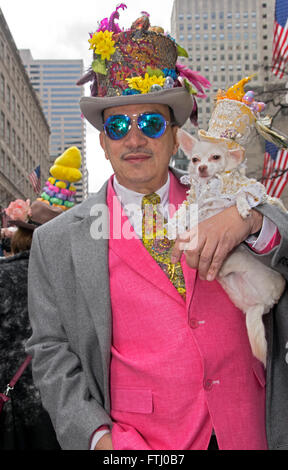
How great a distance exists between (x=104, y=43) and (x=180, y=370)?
2.09 metres

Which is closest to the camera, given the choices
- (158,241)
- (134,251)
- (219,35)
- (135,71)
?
(134,251)

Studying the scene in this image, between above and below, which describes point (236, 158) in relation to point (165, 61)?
below

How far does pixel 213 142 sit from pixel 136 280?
95cm

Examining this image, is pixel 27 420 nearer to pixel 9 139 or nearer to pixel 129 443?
pixel 129 443

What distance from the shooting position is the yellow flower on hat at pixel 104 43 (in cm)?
278

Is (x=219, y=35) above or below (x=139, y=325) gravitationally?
below

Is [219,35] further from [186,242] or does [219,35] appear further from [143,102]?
[186,242]

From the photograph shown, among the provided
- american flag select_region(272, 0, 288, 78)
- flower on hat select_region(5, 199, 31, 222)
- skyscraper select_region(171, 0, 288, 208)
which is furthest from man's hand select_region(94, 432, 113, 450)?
skyscraper select_region(171, 0, 288, 208)

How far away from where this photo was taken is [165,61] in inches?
113

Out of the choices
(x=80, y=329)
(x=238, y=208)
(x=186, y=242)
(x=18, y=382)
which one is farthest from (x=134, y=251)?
(x=18, y=382)

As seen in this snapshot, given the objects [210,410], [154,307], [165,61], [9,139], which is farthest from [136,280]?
[9,139]

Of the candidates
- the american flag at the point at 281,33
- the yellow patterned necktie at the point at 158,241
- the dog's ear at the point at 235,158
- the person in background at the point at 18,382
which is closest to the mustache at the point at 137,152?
the yellow patterned necktie at the point at 158,241

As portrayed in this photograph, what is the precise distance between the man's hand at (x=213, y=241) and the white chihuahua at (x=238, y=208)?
0.21 ft

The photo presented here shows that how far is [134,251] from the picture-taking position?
8.28ft
